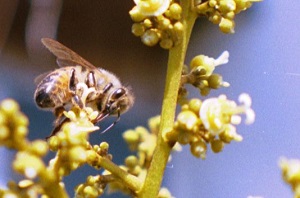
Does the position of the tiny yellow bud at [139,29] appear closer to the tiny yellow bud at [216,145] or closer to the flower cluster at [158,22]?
the flower cluster at [158,22]

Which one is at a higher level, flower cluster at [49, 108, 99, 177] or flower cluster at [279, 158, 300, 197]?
flower cluster at [49, 108, 99, 177]

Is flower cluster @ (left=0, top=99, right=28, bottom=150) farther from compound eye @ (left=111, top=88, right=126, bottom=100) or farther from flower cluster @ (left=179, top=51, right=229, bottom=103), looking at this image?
compound eye @ (left=111, top=88, right=126, bottom=100)

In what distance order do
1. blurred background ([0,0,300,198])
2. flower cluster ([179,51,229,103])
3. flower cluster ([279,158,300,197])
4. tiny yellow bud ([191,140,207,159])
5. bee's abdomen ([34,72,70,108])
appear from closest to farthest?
flower cluster ([279,158,300,197]), tiny yellow bud ([191,140,207,159]), flower cluster ([179,51,229,103]), bee's abdomen ([34,72,70,108]), blurred background ([0,0,300,198])

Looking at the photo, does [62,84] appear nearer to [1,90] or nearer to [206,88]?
[206,88]

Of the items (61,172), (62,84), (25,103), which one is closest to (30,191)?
(61,172)

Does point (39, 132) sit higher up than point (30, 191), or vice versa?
point (39, 132)

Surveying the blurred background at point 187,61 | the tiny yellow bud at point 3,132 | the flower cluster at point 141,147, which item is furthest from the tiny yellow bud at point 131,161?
the tiny yellow bud at point 3,132

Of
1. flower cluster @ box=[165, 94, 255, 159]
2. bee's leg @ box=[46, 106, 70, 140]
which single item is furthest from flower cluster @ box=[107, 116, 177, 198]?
flower cluster @ box=[165, 94, 255, 159]
